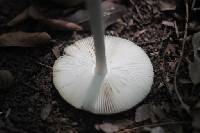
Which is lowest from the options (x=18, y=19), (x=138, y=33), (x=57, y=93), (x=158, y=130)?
(x=158, y=130)

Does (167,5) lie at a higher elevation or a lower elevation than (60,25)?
higher

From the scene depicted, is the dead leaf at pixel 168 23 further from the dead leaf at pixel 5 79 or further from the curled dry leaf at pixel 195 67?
the dead leaf at pixel 5 79

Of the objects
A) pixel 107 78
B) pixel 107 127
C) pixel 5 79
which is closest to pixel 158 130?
pixel 107 127

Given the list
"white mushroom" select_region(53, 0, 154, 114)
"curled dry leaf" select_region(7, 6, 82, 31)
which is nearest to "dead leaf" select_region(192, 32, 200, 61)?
"white mushroom" select_region(53, 0, 154, 114)

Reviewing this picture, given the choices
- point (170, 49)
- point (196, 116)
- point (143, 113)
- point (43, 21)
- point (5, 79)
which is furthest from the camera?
point (43, 21)

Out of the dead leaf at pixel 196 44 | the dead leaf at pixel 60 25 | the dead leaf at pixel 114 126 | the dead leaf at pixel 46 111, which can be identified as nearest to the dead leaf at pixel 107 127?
the dead leaf at pixel 114 126

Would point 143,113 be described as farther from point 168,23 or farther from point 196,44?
point 168,23

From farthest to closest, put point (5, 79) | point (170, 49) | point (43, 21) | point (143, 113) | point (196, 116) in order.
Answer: point (43, 21) → point (170, 49) → point (5, 79) → point (143, 113) → point (196, 116)
